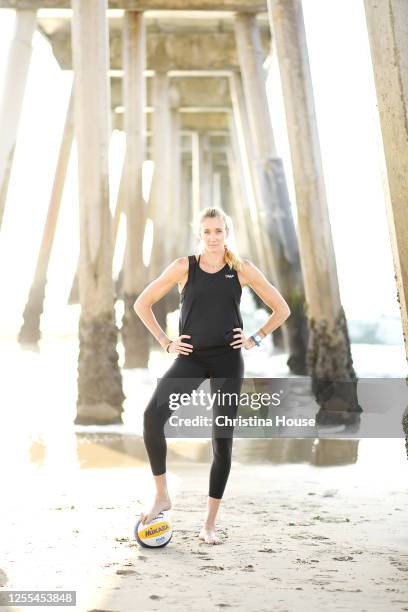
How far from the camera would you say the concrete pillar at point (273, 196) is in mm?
11641

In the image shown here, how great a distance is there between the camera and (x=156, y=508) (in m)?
3.71

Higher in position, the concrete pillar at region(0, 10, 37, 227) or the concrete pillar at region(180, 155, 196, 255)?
the concrete pillar at region(180, 155, 196, 255)

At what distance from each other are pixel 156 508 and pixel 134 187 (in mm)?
8652

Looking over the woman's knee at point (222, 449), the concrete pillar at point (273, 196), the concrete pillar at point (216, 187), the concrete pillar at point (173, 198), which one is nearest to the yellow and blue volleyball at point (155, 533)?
the woman's knee at point (222, 449)

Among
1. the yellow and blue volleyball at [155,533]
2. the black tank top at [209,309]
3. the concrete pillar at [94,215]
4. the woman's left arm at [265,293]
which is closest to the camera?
the yellow and blue volleyball at [155,533]

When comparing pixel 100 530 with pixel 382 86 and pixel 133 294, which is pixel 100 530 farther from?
pixel 133 294

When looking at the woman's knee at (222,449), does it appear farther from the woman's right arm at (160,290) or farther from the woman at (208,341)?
the woman's right arm at (160,290)

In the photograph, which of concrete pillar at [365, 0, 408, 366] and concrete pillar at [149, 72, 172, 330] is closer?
concrete pillar at [365, 0, 408, 366]

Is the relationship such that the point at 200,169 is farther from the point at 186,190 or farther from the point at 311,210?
the point at 311,210

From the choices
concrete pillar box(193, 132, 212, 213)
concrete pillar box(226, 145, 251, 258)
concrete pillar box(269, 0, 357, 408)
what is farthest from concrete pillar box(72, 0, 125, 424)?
concrete pillar box(226, 145, 251, 258)

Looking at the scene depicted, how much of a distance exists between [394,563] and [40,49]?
14.6 metres

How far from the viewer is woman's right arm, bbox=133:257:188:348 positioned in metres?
3.80

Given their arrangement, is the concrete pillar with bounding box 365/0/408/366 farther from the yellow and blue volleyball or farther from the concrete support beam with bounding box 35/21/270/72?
the concrete support beam with bounding box 35/21/270/72

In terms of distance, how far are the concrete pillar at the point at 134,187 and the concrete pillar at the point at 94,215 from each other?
422cm
